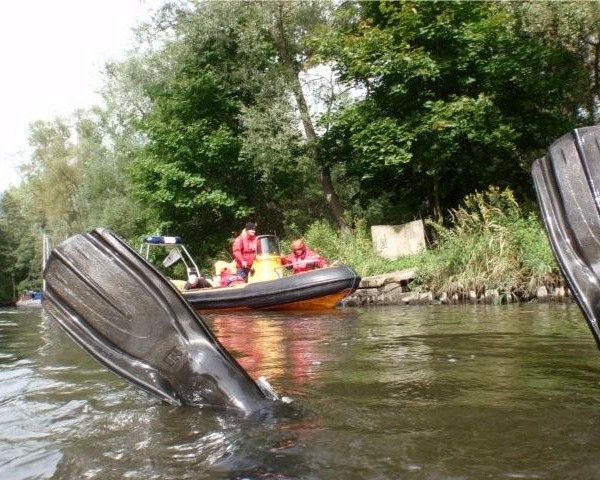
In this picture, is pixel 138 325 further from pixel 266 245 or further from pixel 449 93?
pixel 449 93

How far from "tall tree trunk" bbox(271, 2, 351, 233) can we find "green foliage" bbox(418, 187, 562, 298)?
6.20 metres

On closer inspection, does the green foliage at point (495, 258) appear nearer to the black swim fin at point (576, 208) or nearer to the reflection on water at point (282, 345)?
the reflection on water at point (282, 345)

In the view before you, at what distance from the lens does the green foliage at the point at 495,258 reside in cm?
1030

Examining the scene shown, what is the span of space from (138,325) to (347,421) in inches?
43.5

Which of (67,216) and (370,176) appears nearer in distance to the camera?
(370,176)

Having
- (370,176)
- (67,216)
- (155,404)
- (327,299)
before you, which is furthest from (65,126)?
(155,404)

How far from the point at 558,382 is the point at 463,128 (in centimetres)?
1171

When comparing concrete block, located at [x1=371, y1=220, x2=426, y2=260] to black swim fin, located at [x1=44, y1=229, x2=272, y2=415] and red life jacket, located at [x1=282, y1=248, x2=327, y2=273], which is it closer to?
red life jacket, located at [x1=282, y1=248, x2=327, y2=273]

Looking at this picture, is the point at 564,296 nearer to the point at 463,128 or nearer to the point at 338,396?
the point at 463,128

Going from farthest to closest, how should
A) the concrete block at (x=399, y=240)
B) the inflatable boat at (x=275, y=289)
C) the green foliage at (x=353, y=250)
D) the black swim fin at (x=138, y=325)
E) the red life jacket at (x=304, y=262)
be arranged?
the concrete block at (x=399, y=240) → the green foliage at (x=353, y=250) → the red life jacket at (x=304, y=262) → the inflatable boat at (x=275, y=289) → the black swim fin at (x=138, y=325)

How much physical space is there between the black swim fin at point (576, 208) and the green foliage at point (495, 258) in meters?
7.72

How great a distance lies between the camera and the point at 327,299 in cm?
1096

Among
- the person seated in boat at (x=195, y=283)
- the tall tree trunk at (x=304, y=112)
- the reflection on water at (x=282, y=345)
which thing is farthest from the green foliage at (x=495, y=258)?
the tall tree trunk at (x=304, y=112)

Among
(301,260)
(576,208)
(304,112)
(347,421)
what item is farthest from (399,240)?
(347,421)
